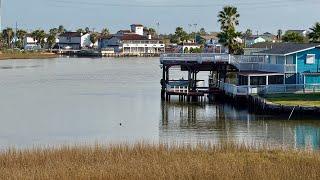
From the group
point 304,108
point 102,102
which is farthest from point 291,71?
point 102,102

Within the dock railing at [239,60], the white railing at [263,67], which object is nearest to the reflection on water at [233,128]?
the white railing at [263,67]

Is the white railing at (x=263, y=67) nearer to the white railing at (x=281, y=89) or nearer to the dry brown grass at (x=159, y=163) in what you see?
the white railing at (x=281, y=89)

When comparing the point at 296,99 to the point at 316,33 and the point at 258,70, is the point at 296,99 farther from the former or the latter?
the point at 316,33

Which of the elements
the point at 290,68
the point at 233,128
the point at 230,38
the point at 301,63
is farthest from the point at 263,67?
the point at 230,38

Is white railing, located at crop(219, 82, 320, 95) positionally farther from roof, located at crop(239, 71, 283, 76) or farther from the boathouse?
roof, located at crop(239, 71, 283, 76)

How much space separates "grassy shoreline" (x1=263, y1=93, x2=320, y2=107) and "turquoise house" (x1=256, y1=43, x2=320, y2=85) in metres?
3.28

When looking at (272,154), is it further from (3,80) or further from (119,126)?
(3,80)

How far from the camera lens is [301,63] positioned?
57.8 meters

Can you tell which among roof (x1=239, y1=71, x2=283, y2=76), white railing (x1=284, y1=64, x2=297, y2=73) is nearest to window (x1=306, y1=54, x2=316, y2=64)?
white railing (x1=284, y1=64, x2=297, y2=73)

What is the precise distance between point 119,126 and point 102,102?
15873 mm

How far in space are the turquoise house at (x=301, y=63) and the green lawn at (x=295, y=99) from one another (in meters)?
3.28

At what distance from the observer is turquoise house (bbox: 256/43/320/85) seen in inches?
2242

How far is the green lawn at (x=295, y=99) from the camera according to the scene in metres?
48.8

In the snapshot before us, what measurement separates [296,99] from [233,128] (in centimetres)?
965
